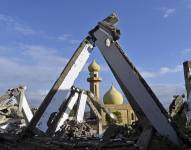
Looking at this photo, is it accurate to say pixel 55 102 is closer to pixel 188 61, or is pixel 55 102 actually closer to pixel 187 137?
pixel 188 61

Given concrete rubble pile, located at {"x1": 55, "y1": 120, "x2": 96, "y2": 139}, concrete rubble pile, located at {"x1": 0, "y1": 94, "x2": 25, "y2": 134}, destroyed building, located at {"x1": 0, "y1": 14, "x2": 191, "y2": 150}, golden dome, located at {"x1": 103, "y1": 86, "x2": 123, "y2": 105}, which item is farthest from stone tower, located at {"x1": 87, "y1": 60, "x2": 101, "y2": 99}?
concrete rubble pile, located at {"x1": 55, "y1": 120, "x2": 96, "y2": 139}

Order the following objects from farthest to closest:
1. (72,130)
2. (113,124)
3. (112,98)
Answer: (112,98)
(72,130)
(113,124)

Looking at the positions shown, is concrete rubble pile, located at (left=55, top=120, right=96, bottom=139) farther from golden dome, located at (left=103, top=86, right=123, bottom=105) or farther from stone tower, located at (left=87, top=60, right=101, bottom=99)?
golden dome, located at (left=103, top=86, right=123, bottom=105)

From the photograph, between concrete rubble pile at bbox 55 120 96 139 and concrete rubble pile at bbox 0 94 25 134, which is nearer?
concrete rubble pile at bbox 55 120 96 139

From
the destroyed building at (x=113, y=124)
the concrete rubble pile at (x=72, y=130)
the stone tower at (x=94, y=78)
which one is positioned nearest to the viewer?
the destroyed building at (x=113, y=124)

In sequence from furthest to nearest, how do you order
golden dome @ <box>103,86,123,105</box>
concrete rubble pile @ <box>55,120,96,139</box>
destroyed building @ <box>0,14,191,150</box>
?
golden dome @ <box>103,86,123,105</box>
concrete rubble pile @ <box>55,120,96,139</box>
destroyed building @ <box>0,14,191,150</box>

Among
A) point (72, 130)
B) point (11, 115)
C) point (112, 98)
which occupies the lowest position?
point (72, 130)

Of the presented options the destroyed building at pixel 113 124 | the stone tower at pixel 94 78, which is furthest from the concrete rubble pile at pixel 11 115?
the stone tower at pixel 94 78

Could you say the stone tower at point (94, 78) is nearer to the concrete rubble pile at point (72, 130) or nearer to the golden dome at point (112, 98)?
the golden dome at point (112, 98)

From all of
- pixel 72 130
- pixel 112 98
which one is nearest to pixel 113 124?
pixel 72 130

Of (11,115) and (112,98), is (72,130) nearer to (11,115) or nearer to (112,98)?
(11,115)

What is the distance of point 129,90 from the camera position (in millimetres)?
8703

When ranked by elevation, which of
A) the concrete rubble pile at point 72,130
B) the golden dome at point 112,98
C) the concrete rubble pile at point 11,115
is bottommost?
the concrete rubble pile at point 72,130

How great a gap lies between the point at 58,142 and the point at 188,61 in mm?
3870
